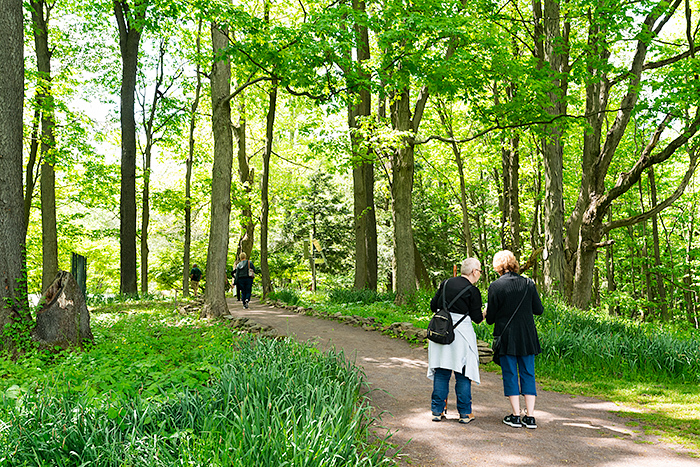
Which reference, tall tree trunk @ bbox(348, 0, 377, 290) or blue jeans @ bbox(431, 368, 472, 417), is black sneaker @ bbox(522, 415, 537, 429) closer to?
blue jeans @ bbox(431, 368, 472, 417)

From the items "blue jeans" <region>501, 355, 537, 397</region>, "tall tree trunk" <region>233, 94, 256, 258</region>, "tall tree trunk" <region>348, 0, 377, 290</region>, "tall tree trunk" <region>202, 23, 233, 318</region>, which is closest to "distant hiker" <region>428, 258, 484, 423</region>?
"blue jeans" <region>501, 355, 537, 397</region>

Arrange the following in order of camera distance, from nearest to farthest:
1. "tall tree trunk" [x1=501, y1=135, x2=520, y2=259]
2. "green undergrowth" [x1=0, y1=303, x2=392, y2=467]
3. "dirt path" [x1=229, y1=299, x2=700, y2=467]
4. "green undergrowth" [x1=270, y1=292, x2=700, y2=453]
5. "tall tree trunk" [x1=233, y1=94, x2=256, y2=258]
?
"green undergrowth" [x1=0, y1=303, x2=392, y2=467]
"dirt path" [x1=229, y1=299, x2=700, y2=467]
"green undergrowth" [x1=270, y1=292, x2=700, y2=453]
"tall tree trunk" [x1=501, y1=135, x2=520, y2=259]
"tall tree trunk" [x1=233, y1=94, x2=256, y2=258]

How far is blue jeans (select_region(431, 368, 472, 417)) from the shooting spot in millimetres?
4477

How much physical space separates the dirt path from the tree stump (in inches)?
165

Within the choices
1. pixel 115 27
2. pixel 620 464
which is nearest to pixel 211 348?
pixel 620 464

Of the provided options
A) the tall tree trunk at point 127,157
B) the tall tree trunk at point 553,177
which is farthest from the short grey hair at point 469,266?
the tall tree trunk at point 127,157

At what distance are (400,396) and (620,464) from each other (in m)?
2.29

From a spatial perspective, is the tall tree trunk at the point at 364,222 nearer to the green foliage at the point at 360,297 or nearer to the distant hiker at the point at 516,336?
the green foliage at the point at 360,297

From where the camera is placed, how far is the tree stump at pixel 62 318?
6.37 meters

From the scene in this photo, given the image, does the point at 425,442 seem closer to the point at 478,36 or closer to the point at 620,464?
the point at 620,464

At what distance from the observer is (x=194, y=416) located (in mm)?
3455

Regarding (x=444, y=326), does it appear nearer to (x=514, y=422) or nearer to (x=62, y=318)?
(x=514, y=422)

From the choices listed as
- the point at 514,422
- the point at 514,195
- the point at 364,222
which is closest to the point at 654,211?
the point at 514,195

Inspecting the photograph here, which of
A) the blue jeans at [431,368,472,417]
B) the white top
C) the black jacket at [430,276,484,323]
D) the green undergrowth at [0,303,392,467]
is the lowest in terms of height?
the blue jeans at [431,368,472,417]
